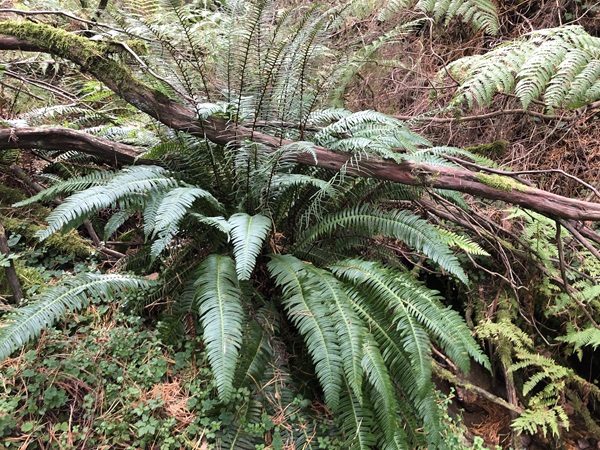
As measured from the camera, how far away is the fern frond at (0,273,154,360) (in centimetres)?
158

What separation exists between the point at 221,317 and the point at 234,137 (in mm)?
1089

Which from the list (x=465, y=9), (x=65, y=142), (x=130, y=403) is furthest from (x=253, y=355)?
(x=465, y=9)

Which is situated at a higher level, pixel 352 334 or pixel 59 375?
pixel 352 334

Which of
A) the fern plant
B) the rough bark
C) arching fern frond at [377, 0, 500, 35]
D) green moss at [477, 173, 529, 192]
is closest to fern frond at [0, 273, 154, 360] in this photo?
the fern plant

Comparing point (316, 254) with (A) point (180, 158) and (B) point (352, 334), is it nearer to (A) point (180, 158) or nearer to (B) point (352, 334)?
(B) point (352, 334)

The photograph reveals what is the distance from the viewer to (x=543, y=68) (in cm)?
265

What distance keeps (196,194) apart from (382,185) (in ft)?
3.51

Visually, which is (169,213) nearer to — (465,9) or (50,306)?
(50,306)

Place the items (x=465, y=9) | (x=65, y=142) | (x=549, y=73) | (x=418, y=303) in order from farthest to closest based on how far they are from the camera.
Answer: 1. (x=465, y=9)
2. (x=549, y=73)
3. (x=65, y=142)
4. (x=418, y=303)

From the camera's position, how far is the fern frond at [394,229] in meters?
2.10

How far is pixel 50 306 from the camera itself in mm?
1726

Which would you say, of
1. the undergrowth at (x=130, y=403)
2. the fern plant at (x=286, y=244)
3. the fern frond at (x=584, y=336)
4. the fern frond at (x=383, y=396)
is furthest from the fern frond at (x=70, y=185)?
the fern frond at (x=584, y=336)

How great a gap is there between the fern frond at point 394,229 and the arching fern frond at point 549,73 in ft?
2.96

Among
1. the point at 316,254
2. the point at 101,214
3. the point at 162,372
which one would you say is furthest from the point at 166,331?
the point at 101,214
